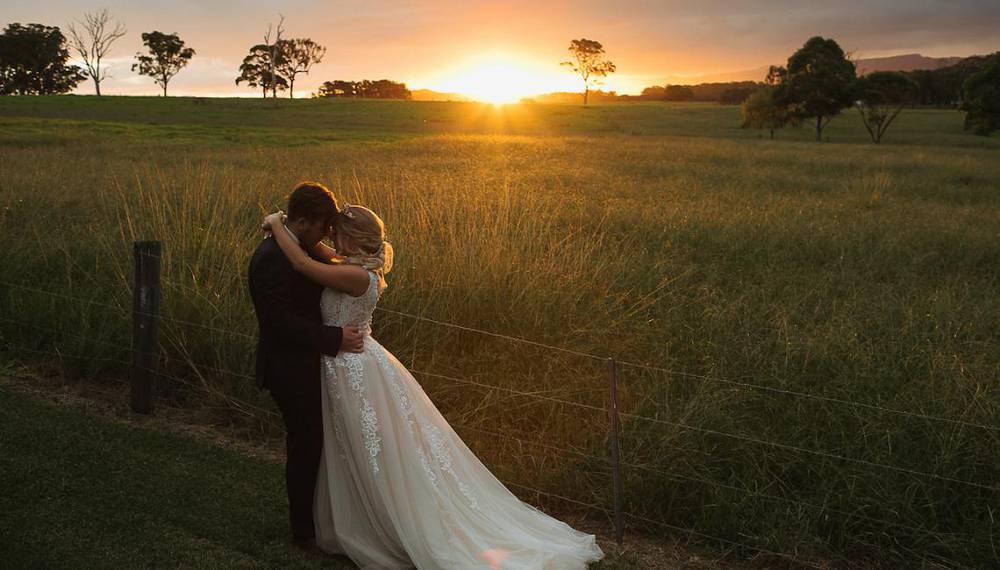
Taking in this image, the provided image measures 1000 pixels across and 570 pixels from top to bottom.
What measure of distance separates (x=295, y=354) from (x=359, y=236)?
72 centimetres

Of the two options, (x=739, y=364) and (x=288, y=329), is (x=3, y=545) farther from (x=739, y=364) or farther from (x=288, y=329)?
(x=739, y=364)

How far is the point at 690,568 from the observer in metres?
4.72

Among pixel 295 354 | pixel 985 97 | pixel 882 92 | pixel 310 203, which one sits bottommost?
pixel 295 354

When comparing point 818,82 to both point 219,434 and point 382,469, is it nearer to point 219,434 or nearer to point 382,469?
point 219,434

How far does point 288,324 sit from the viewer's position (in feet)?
13.3

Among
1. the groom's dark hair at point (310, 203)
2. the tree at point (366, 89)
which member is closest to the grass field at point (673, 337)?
the groom's dark hair at point (310, 203)

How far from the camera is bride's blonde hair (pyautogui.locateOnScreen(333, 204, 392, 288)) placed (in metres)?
4.01

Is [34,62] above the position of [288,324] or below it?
above

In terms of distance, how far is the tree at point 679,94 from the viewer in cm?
12885

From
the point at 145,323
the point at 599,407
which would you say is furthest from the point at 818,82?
the point at 145,323

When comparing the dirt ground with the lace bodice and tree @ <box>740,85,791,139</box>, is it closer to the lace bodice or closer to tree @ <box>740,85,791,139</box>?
the lace bodice

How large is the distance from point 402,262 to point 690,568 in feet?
14.3

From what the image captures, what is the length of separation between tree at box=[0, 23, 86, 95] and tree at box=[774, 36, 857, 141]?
65455mm

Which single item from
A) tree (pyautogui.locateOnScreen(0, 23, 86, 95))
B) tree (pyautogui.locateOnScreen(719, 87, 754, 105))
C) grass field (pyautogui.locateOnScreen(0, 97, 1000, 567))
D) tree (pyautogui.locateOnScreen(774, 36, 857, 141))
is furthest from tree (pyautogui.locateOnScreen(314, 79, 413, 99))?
grass field (pyautogui.locateOnScreen(0, 97, 1000, 567))
